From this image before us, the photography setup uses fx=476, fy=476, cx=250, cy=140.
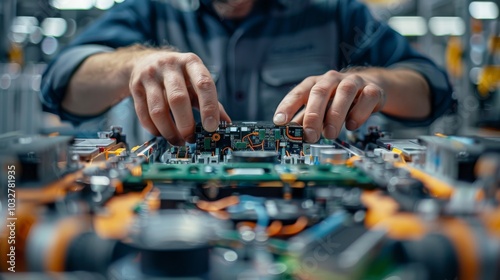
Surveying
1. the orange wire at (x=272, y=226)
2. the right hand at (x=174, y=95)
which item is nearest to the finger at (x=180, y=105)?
the right hand at (x=174, y=95)

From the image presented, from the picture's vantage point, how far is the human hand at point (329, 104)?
108cm

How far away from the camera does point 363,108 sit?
47.8 inches

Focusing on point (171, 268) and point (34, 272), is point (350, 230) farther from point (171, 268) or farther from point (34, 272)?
point (34, 272)

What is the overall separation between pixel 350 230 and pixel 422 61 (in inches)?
53.9

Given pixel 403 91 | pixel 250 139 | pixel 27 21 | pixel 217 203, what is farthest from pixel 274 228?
pixel 27 21

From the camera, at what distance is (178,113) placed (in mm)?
1070

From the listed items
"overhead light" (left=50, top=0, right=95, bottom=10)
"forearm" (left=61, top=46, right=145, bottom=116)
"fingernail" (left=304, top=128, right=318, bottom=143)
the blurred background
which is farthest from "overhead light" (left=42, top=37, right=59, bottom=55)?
"fingernail" (left=304, top=128, right=318, bottom=143)

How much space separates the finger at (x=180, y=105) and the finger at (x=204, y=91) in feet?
0.09

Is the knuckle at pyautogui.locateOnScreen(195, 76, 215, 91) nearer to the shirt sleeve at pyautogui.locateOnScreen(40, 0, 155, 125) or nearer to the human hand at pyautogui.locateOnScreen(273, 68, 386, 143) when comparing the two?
the human hand at pyautogui.locateOnScreen(273, 68, 386, 143)

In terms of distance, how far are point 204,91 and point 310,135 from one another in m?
0.25

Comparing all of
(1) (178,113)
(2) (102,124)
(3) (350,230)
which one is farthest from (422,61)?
(3) (350,230)

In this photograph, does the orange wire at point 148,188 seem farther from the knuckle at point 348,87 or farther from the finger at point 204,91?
the knuckle at point 348,87

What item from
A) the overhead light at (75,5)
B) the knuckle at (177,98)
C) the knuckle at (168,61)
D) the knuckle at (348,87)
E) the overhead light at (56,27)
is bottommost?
the knuckle at (177,98)

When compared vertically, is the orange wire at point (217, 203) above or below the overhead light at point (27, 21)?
below
